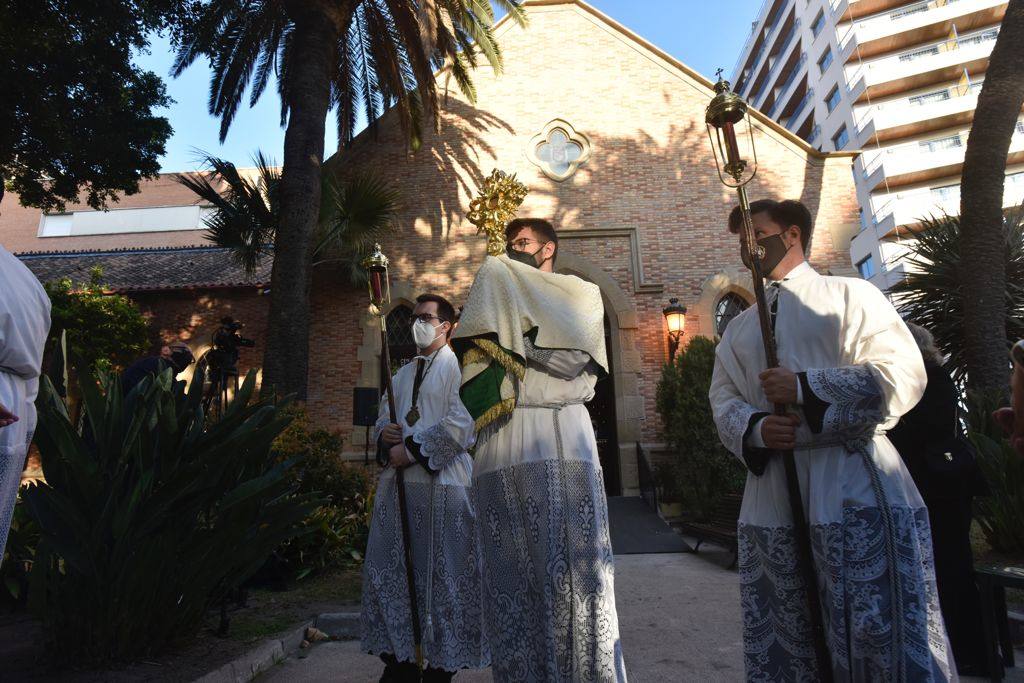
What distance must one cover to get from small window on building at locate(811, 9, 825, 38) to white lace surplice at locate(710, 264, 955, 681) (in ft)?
145

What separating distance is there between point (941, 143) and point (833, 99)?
6.78 meters

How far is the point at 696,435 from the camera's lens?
1010 cm

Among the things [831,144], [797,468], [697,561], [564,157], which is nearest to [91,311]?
[564,157]

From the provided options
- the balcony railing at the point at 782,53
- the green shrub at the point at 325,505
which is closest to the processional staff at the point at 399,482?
the green shrub at the point at 325,505

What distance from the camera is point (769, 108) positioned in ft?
151

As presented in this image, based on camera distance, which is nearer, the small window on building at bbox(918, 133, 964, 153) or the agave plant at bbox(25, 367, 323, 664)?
the agave plant at bbox(25, 367, 323, 664)

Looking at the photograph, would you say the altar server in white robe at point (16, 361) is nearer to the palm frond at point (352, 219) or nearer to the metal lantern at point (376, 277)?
the metal lantern at point (376, 277)

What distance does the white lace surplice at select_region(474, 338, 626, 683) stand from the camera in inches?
93.2

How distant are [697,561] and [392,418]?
5.39 metres

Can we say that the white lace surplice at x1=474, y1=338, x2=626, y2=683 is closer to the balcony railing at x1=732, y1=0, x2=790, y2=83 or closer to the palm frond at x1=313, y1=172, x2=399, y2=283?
the palm frond at x1=313, y1=172, x2=399, y2=283

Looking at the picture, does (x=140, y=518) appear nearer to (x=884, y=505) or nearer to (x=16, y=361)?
(x=16, y=361)

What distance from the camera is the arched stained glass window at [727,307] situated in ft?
41.7

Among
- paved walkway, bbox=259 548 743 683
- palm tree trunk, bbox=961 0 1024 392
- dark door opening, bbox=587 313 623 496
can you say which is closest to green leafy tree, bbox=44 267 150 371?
dark door opening, bbox=587 313 623 496

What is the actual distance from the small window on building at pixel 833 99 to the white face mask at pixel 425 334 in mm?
40138
